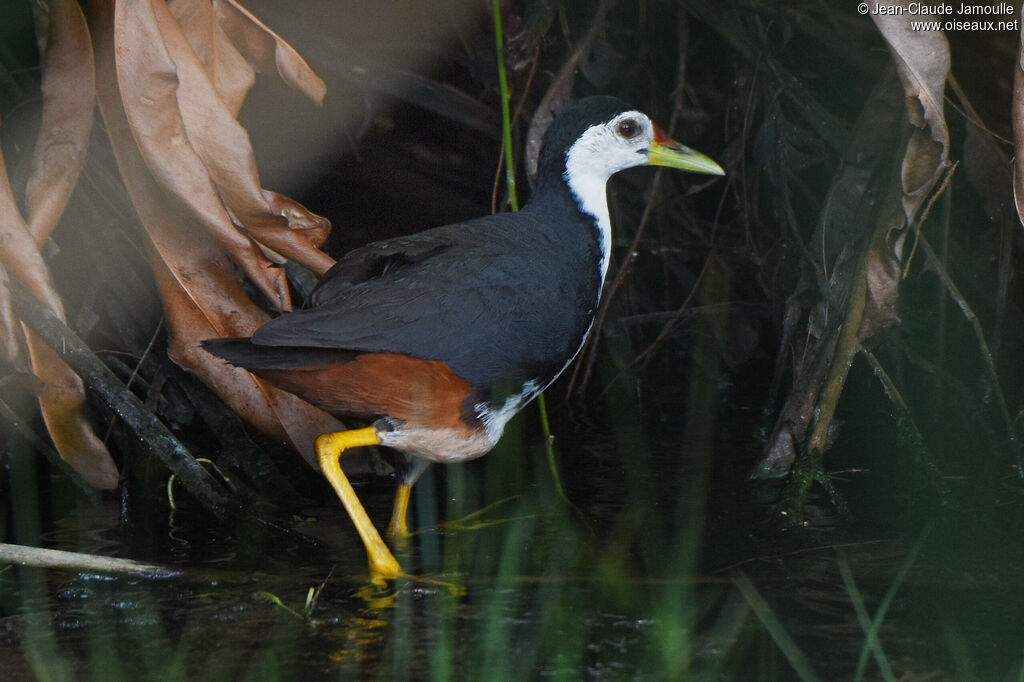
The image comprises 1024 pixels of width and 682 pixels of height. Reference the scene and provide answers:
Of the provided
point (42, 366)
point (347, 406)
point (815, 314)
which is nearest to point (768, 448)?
point (815, 314)

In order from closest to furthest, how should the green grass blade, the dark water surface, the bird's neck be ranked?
the green grass blade
the dark water surface
the bird's neck

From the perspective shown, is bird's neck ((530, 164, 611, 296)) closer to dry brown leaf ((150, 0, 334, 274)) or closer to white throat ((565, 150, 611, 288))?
white throat ((565, 150, 611, 288))

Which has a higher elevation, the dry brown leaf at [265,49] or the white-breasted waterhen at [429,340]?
the dry brown leaf at [265,49]

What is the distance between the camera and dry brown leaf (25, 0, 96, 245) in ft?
9.11

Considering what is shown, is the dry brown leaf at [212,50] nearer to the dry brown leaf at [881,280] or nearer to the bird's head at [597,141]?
the bird's head at [597,141]

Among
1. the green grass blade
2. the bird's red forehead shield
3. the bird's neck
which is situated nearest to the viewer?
the green grass blade

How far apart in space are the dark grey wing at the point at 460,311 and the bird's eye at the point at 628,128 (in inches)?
21.2

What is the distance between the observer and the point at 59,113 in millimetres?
2814

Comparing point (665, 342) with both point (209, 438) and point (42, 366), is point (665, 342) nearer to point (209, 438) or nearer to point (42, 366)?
point (209, 438)

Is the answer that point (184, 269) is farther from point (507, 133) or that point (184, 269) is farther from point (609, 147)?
point (609, 147)

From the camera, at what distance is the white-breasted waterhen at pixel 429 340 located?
261 cm

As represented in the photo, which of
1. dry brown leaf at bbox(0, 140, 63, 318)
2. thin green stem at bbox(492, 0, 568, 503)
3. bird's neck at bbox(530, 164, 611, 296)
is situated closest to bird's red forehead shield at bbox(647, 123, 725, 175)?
bird's neck at bbox(530, 164, 611, 296)

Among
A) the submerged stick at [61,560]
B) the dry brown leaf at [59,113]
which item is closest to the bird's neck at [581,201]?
the dry brown leaf at [59,113]

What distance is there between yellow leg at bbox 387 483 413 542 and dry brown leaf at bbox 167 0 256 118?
1.04 meters
